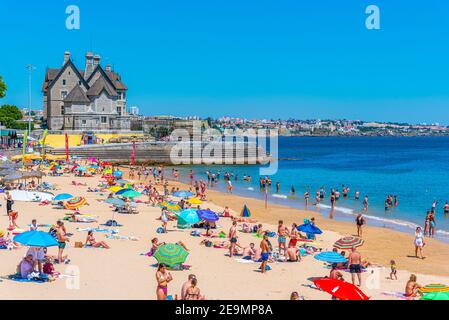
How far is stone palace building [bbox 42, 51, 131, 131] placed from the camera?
236ft

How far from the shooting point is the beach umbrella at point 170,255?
14508 millimetres

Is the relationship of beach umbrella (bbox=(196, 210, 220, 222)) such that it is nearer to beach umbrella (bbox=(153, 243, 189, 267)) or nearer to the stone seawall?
beach umbrella (bbox=(153, 243, 189, 267))

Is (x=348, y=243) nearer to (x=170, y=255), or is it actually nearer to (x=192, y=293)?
(x=170, y=255)

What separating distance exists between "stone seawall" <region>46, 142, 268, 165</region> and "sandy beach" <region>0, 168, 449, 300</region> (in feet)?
129

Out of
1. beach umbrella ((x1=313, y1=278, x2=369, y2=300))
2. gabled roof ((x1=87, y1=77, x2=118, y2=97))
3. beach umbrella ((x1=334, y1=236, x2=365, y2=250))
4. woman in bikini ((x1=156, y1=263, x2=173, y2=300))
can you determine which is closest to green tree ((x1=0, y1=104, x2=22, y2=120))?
gabled roof ((x1=87, y1=77, x2=118, y2=97))

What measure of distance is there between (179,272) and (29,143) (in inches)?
1985

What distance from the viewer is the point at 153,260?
16.3 meters

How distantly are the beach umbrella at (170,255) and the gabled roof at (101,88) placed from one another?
60604mm

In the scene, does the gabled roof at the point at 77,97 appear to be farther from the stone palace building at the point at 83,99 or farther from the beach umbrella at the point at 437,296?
the beach umbrella at the point at 437,296

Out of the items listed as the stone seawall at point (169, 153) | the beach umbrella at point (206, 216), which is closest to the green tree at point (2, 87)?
the stone seawall at point (169, 153)

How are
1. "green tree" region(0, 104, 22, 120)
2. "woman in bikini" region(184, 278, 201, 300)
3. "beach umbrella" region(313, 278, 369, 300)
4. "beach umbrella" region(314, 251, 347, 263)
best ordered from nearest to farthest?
1. "woman in bikini" region(184, 278, 201, 300)
2. "beach umbrella" region(313, 278, 369, 300)
3. "beach umbrella" region(314, 251, 347, 263)
4. "green tree" region(0, 104, 22, 120)

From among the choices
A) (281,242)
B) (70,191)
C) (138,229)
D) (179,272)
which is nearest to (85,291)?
(179,272)
